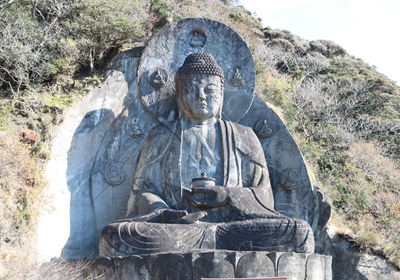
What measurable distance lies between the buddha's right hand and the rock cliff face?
1.58m

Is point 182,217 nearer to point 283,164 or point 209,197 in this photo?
point 209,197

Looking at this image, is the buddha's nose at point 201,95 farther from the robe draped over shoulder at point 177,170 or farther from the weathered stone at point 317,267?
the weathered stone at point 317,267

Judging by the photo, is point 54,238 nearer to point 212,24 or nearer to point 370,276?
point 212,24

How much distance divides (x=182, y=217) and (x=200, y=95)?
1.92 m

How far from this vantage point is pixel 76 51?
8.32 metres

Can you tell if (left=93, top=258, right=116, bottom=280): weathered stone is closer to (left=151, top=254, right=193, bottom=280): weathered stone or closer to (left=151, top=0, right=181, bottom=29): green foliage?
(left=151, top=254, right=193, bottom=280): weathered stone

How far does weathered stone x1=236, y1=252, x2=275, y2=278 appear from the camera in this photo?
4.71 m

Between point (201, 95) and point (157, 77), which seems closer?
point (201, 95)

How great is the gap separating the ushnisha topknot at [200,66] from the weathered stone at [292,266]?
293cm

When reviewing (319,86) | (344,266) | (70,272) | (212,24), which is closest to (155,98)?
(212,24)

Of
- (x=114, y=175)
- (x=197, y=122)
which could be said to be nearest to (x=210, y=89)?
(x=197, y=122)

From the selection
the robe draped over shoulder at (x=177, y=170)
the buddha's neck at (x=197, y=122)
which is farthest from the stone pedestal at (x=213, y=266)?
the buddha's neck at (x=197, y=122)

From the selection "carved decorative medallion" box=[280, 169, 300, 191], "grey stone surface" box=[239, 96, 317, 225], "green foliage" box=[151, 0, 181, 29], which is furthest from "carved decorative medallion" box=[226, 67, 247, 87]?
"green foliage" box=[151, 0, 181, 29]

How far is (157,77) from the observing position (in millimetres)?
7156
